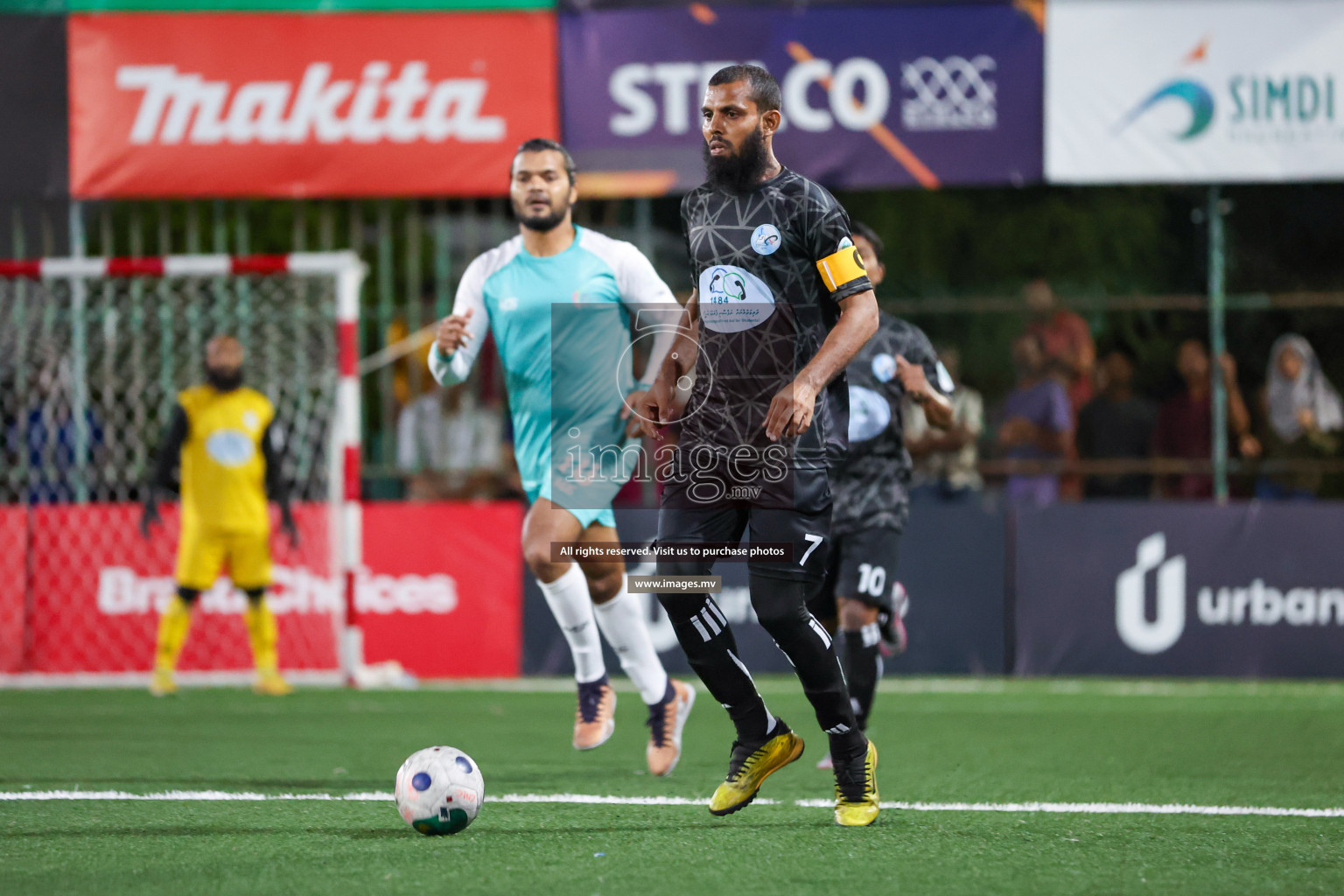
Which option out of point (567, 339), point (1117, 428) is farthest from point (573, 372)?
point (1117, 428)

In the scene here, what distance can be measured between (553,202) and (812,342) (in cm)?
189

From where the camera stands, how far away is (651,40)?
37.9ft

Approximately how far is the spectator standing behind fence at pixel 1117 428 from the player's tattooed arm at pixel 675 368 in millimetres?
6972

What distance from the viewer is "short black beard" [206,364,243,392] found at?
34.0ft

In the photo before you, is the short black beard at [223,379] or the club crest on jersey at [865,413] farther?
the short black beard at [223,379]

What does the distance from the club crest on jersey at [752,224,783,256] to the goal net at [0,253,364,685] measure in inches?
230

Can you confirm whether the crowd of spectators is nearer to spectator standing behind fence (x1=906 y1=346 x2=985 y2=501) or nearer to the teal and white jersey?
spectator standing behind fence (x1=906 y1=346 x2=985 y2=501)

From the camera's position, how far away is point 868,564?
268 inches

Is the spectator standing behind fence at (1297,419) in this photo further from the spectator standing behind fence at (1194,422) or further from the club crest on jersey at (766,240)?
the club crest on jersey at (766,240)

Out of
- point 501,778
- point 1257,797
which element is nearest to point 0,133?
point 501,778

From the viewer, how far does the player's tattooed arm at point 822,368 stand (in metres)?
4.67

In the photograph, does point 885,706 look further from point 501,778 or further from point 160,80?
point 160,80

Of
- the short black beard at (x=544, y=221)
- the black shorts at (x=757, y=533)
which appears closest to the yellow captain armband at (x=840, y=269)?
the black shorts at (x=757, y=533)

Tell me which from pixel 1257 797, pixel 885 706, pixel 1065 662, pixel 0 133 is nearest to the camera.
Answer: pixel 1257 797
